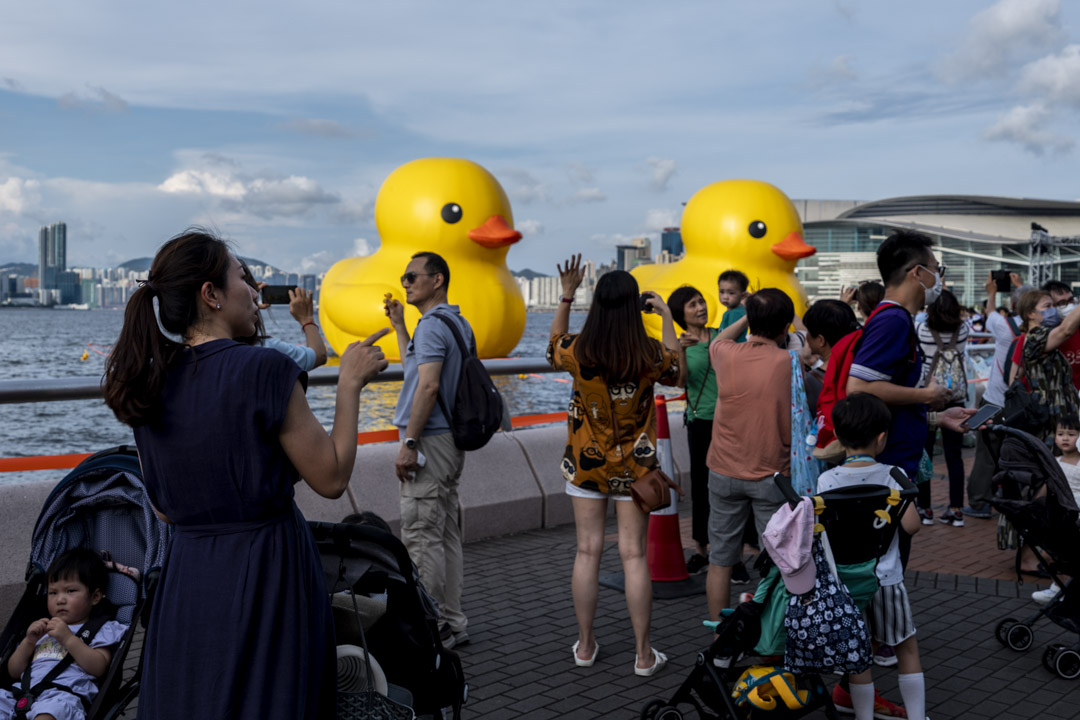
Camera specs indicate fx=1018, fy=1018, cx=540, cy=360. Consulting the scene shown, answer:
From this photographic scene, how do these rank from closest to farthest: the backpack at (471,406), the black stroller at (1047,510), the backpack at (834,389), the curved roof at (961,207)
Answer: the backpack at (834,389), the black stroller at (1047,510), the backpack at (471,406), the curved roof at (961,207)

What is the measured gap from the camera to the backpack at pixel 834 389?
4.48 m

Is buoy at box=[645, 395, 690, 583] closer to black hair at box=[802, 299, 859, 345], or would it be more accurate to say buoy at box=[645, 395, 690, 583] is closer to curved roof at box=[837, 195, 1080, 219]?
black hair at box=[802, 299, 859, 345]

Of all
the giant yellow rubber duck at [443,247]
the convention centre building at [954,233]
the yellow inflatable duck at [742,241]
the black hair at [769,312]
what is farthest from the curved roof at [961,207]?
the black hair at [769,312]

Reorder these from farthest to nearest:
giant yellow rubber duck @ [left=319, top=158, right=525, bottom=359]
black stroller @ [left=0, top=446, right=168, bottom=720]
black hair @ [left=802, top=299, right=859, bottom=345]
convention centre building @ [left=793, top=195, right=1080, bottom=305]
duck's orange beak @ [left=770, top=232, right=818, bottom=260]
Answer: convention centre building @ [left=793, top=195, right=1080, bottom=305] < duck's orange beak @ [left=770, top=232, right=818, bottom=260] < giant yellow rubber duck @ [left=319, top=158, right=525, bottom=359] < black hair @ [left=802, top=299, right=859, bottom=345] < black stroller @ [left=0, top=446, right=168, bottom=720]

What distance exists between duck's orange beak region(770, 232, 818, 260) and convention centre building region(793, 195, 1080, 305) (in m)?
69.6

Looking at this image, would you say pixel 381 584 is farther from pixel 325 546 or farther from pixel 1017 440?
pixel 1017 440

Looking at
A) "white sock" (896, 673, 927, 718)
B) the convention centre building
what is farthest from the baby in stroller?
the convention centre building

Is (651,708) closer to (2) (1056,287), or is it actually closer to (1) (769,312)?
(1) (769,312)

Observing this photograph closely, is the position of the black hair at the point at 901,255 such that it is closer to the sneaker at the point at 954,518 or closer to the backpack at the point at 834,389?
the backpack at the point at 834,389

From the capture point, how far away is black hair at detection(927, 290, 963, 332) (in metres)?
7.14

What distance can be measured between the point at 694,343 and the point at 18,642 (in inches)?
157

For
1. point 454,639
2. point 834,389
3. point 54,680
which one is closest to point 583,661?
point 454,639

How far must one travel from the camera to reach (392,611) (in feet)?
10.4

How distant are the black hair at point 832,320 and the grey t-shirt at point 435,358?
6.40 feet
